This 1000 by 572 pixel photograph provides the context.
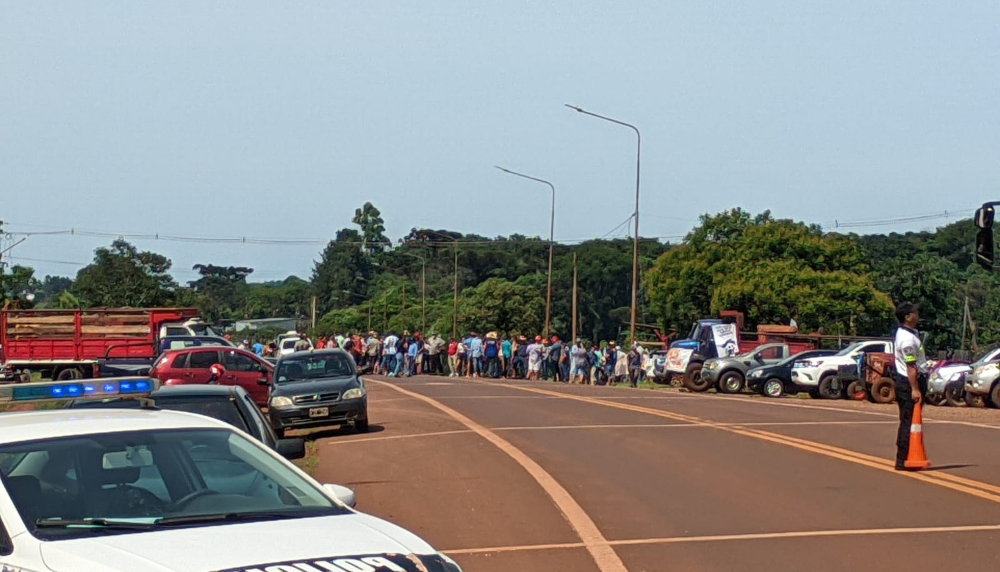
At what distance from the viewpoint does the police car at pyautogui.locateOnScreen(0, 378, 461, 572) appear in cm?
451

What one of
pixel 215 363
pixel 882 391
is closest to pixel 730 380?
pixel 882 391

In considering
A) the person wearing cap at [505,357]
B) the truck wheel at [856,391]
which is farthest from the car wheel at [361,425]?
the person wearing cap at [505,357]

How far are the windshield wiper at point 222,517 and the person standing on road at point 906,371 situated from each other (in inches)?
364

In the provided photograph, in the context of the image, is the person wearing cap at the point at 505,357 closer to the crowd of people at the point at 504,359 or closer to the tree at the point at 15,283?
the crowd of people at the point at 504,359

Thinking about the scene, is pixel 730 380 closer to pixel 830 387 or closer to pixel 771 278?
pixel 830 387

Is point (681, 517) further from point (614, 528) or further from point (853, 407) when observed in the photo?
point (853, 407)

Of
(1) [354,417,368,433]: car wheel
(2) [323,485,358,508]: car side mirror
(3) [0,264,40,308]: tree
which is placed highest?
(3) [0,264,40,308]: tree

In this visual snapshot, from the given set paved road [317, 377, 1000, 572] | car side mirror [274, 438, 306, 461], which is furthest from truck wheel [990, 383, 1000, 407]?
car side mirror [274, 438, 306, 461]

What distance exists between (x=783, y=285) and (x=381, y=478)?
57.0 metres

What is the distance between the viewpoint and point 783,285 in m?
68.2

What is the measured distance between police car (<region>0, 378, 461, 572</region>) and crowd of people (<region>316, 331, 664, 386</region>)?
36027 millimetres

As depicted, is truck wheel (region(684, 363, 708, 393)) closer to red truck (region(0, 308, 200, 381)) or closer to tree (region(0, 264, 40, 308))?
red truck (region(0, 308, 200, 381))

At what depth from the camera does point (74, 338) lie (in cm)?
3753

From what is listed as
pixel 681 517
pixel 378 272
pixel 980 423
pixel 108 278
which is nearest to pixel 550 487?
pixel 681 517
